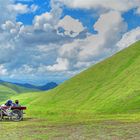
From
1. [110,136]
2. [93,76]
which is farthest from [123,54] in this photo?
[110,136]

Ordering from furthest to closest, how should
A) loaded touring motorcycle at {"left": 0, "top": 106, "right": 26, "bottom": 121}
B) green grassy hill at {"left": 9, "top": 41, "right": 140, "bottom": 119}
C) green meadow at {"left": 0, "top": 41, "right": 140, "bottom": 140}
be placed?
green grassy hill at {"left": 9, "top": 41, "right": 140, "bottom": 119} < green meadow at {"left": 0, "top": 41, "right": 140, "bottom": 140} < loaded touring motorcycle at {"left": 0, "top": 106, "right": 26, "bottom": 121}

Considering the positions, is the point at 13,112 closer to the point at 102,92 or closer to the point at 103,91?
the point at 102,92

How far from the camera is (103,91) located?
137 metres

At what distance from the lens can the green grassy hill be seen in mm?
111500

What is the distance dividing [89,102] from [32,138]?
303 ft

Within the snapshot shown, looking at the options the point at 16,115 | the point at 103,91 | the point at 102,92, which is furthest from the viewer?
the point at 103,91

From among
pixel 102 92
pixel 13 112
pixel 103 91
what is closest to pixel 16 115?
pixel 13 112

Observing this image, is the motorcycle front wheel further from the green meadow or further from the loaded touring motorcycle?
the green meadow

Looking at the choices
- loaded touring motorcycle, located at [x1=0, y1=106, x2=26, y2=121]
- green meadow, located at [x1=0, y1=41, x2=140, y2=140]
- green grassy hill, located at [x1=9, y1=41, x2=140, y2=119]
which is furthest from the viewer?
green grassy hill, located at [x1=9, y1=41, x2=140, y2=119]

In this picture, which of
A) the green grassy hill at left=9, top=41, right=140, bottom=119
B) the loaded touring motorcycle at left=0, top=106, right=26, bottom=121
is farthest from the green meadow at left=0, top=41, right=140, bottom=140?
the loaded touring motorcycle at left=0, top=106, right=26, bottom=121

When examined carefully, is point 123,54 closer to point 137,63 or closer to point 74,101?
point 137,63

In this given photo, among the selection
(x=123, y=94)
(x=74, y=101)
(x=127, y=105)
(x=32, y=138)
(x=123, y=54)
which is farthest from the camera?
(x=123, y=54)

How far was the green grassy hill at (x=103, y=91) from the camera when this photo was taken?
11150 cm

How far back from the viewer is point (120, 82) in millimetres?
138000
